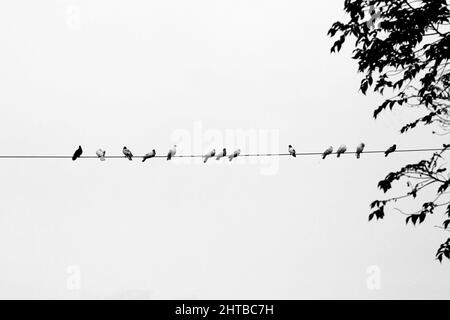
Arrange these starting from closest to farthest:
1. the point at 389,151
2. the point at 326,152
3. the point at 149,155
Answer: the point at 389,151 < the point at 326,152 < the point at 149,155

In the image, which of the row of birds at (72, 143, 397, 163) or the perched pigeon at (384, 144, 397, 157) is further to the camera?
the row of birds at (72, 143, 397, 163)

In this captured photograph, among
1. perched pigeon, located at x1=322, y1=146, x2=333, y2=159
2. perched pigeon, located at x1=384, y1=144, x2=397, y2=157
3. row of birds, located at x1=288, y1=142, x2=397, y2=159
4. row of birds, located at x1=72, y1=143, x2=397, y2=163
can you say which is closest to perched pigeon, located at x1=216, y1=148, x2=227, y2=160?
row of birds, located at x1=72, y1=143, x2=397, y2=163

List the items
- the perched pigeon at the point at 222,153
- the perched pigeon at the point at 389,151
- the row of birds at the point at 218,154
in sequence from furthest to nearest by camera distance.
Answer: the perched pigeon at the point at 222,153 < the row of birds at the point at 218,154 < the perched pigeon at the point at 389,151

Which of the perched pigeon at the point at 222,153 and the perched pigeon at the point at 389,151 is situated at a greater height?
the perched pigeon at the point at 222,153

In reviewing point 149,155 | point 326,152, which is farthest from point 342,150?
point 149,155

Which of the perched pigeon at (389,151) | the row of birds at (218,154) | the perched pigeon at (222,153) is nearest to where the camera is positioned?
the perched pigeon at (389,151)

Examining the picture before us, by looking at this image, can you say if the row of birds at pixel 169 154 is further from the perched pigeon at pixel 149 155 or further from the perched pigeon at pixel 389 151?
the perched pigeon at pixel 389 151

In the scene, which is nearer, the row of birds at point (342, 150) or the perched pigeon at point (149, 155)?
the row of birds at point (342, 150)

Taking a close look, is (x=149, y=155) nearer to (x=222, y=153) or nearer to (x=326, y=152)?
(x=222, y=153)

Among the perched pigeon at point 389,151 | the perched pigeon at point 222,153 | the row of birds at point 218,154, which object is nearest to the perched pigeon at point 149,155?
the row of birds at point 218,154

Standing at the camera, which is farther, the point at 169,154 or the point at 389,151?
the point at 169,154

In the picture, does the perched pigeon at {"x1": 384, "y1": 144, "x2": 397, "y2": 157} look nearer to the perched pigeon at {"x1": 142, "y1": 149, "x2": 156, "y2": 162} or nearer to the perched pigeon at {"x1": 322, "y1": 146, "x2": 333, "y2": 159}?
the perched pigeon at {"x1": 322, "y1": 146, "x2": 333, "y2": 159}
